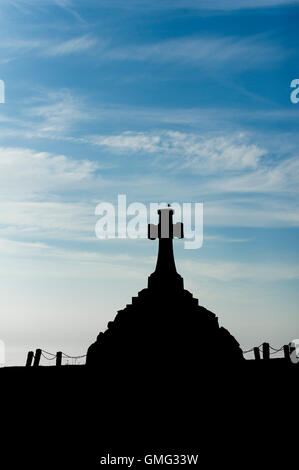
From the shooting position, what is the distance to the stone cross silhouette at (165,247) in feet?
50.3

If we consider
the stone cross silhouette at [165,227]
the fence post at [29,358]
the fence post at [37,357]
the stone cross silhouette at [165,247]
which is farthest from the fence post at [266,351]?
the fence post at [29,358]

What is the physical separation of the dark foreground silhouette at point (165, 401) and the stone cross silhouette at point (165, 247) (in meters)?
0.03

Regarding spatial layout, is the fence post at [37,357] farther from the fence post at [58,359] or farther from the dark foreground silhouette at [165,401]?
the dark foreground silhouette at [165,401]

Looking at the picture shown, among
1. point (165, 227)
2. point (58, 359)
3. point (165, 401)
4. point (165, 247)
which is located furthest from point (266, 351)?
point (58, 359)

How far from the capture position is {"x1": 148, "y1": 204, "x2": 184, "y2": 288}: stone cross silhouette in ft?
50.3

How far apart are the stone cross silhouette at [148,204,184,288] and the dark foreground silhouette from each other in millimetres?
30

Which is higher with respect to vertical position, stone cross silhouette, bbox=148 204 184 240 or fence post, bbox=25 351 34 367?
stone cross silhouette, bbox=148 204 184 240

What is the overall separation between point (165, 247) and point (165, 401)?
14.0 ft

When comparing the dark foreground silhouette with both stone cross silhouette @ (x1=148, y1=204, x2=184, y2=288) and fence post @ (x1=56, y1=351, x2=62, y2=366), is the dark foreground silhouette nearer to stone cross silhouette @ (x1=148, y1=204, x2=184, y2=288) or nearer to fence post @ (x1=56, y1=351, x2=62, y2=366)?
stone cross silhouette @ (x1=148, y1=204, x2=184, y2=288)

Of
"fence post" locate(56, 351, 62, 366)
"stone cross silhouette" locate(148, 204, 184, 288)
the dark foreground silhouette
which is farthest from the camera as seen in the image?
"fence post" locate(56, 351, 62, 366)

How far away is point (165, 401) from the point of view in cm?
1402

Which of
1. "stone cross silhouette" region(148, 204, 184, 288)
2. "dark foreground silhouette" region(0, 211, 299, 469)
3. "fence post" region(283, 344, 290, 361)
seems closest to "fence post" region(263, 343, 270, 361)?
"fence post" region(283, 344, 290, 361)

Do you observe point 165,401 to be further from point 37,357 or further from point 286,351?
point 37,357
